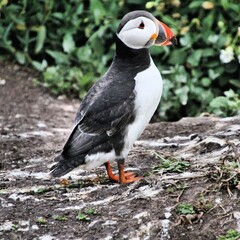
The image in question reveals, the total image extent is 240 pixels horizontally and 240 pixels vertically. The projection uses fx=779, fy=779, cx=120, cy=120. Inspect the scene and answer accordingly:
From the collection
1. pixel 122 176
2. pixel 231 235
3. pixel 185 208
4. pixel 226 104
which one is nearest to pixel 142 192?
pixel 122 176

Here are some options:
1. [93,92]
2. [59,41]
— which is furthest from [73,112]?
[93,92]

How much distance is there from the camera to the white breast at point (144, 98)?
5.15m

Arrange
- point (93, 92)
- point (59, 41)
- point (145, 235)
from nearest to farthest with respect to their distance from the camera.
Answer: point (145, 235) → point (93, 92) → point (59, 41)

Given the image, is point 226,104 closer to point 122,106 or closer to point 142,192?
point 122,106

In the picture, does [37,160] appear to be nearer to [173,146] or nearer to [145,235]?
[173,146]

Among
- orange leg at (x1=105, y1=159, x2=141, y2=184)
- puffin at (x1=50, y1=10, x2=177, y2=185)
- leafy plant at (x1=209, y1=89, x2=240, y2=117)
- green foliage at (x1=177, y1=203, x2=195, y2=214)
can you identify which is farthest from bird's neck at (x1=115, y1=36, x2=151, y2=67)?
leafy plant at (x1=209, y1=89, x2=240, y2=117)

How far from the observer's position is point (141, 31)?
5.18m

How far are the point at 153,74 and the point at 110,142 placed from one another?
21.3 inches

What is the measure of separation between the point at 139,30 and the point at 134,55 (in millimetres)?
190

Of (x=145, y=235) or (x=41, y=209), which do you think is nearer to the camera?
(x=145, y=235)

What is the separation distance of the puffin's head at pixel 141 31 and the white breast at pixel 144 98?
19 cm

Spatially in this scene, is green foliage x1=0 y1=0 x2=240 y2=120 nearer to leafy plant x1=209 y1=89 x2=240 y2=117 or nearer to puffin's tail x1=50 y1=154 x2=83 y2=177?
leafy plant x1=209 y1=89 x2=240 y2=117

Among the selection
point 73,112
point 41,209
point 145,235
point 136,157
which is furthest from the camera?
point 73,112

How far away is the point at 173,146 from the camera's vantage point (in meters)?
6.20
